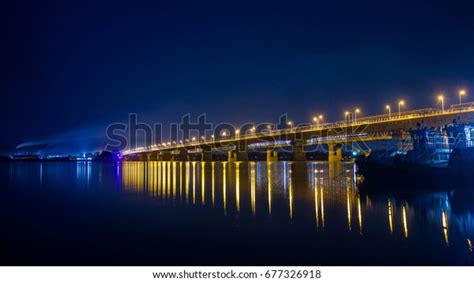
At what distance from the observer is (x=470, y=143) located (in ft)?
103

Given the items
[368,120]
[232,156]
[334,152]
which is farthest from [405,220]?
[232,156]

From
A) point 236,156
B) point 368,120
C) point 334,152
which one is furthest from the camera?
point 236,156

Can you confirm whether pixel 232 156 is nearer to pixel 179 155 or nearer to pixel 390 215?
pixel 179 155

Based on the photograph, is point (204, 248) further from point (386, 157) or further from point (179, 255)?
point (386, 157)

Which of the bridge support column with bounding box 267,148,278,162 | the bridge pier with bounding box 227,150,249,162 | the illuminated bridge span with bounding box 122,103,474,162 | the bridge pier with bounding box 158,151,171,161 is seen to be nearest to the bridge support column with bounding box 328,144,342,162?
the illuminated bridge span with bounding box 122,103,474,162

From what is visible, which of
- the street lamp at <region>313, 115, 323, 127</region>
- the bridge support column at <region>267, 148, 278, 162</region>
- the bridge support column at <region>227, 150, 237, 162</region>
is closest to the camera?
the street lamp at <region>313, 115, 323, 127</region>

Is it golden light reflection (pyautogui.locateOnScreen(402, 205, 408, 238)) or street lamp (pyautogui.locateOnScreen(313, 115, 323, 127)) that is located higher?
street lamp (pyautogui.locateOnScreen(313, 115, 323, 127))

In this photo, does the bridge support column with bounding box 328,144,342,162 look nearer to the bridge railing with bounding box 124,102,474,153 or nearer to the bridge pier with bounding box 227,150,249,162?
the bridge railing with bounding box 124,102,474,153

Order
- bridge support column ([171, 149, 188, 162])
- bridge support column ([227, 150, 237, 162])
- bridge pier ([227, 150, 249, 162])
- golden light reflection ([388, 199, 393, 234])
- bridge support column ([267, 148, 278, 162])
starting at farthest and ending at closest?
bridge support column ([171, 149, 188, 162])
bridge support column ([227, 150, 237, 162])
bridge pier ([227, 150, 249, 162])
bridge support column ([267, 148, 278, 162])
golden light reflection ([388, 199, 393, 234])

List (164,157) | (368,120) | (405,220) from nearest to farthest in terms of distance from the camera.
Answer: (405,220), (368,120), (164,157)

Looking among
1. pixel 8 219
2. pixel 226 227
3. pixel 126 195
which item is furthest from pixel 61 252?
pixel 126 195

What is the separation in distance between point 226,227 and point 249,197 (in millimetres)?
7855

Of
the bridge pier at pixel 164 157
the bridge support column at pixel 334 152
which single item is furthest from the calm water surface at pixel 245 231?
the bridge pier at pixel 164 157

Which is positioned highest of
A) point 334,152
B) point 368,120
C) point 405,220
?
point 368,120
